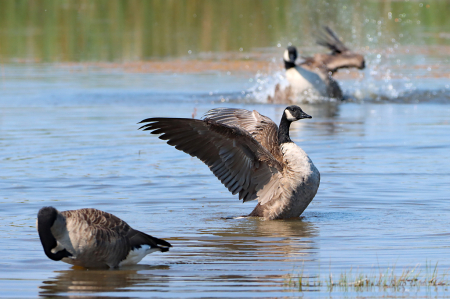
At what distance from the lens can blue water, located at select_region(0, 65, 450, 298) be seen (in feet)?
20.7

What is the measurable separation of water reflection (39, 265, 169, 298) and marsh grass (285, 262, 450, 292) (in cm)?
112

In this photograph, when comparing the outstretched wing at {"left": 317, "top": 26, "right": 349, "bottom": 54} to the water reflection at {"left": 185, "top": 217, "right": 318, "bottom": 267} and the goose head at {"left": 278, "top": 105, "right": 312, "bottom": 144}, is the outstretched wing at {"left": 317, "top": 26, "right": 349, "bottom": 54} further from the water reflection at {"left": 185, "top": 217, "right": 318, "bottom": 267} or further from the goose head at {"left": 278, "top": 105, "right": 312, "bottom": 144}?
the water reflection at {"left": 185, "top": 217, "right": 318, "bottom": 267}

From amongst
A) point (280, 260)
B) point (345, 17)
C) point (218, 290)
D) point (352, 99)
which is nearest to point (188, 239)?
point (280, 260)

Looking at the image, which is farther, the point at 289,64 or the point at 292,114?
the point at 289,64

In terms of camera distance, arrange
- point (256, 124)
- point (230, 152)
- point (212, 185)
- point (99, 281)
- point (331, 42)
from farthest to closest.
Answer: point (331, 42) → point (212, 185) → point (256, 124) → point (230, 152) → point (99, 281)

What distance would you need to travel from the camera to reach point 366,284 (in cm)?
570

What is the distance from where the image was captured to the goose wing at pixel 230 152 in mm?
8289

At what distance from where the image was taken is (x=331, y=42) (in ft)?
65.1

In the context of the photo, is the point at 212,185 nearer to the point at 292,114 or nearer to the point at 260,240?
the point at 292,114

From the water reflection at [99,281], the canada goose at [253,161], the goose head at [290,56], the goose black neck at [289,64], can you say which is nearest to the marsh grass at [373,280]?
the water reflection at [99,281]

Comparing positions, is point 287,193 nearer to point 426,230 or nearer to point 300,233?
point 300,233

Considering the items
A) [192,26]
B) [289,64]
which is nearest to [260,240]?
[289,64]

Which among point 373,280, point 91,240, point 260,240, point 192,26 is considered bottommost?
point 260,240

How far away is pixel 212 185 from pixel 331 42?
34.3 ft
